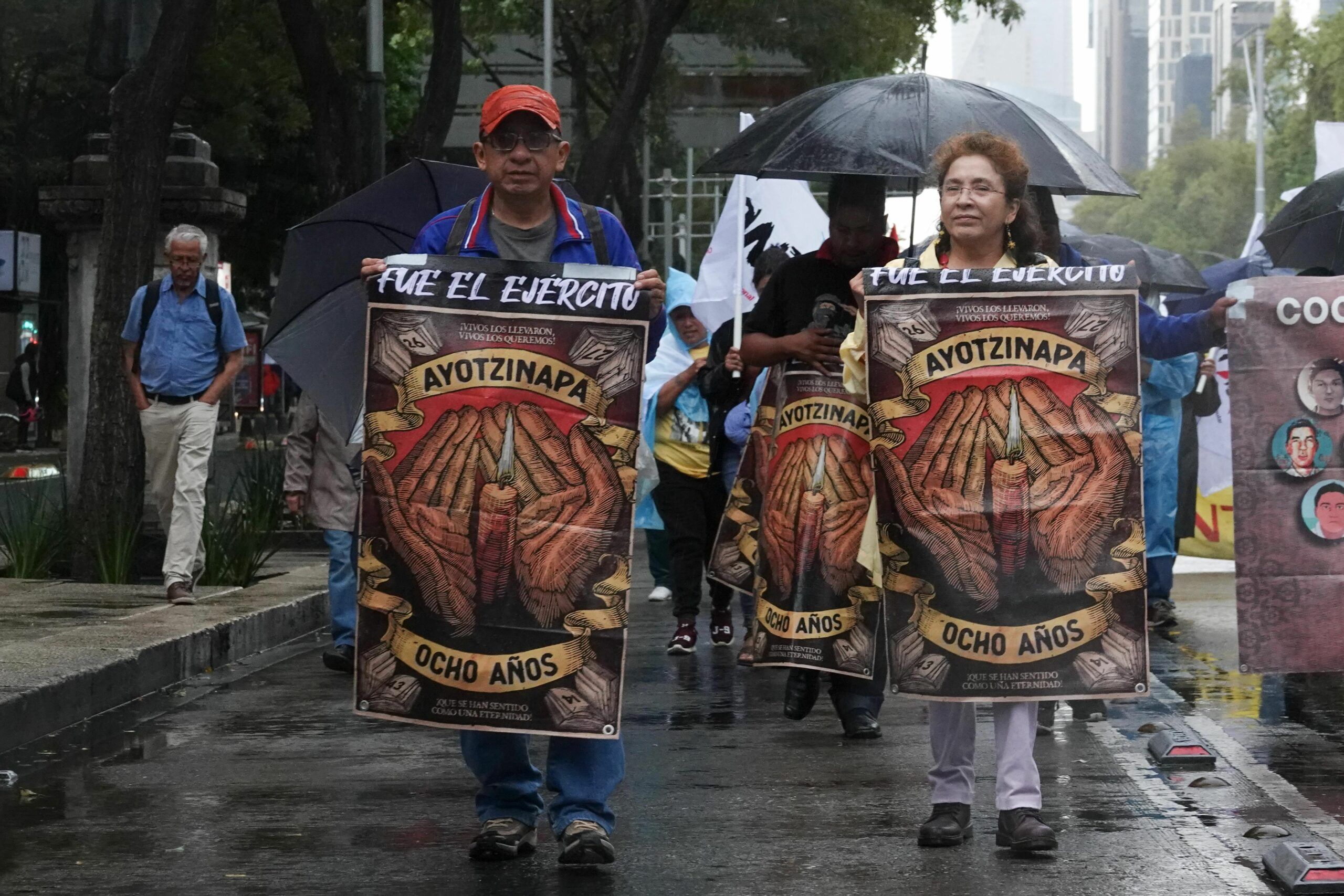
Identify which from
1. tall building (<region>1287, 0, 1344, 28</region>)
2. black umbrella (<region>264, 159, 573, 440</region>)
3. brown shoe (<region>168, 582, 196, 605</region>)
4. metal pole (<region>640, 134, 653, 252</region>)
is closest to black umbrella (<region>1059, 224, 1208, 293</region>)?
black umbrella (<region>264, 159, 573, 440</region>)

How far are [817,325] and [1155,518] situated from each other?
4.25 metres

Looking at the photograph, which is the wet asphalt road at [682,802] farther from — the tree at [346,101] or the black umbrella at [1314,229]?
the tree at [346,101]

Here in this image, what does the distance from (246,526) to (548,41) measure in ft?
53.8

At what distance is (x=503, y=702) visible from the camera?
5.07 m

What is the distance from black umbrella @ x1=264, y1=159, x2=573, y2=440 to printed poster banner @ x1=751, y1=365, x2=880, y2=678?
1.80m

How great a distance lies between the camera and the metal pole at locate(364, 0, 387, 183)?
16547mm

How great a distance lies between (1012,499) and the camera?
536 cm

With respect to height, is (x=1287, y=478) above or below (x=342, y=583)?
above

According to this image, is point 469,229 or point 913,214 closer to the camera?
point 469,229

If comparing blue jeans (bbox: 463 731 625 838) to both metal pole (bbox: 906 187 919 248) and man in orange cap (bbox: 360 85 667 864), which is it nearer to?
man in orange cap (bbox: 360 85 667 864)

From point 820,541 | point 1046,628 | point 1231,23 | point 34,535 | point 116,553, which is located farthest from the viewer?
point 1231,23

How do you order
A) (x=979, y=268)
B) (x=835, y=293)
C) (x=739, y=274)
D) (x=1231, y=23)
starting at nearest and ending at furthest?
1. (x=979, y=268)
2. (x=835, y=293)
3. (x=739, y=274)
4. (x=1231, y=23)

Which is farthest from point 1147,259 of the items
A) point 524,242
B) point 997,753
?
point 524,242

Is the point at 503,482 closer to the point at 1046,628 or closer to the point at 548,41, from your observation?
the point at 1046,628
